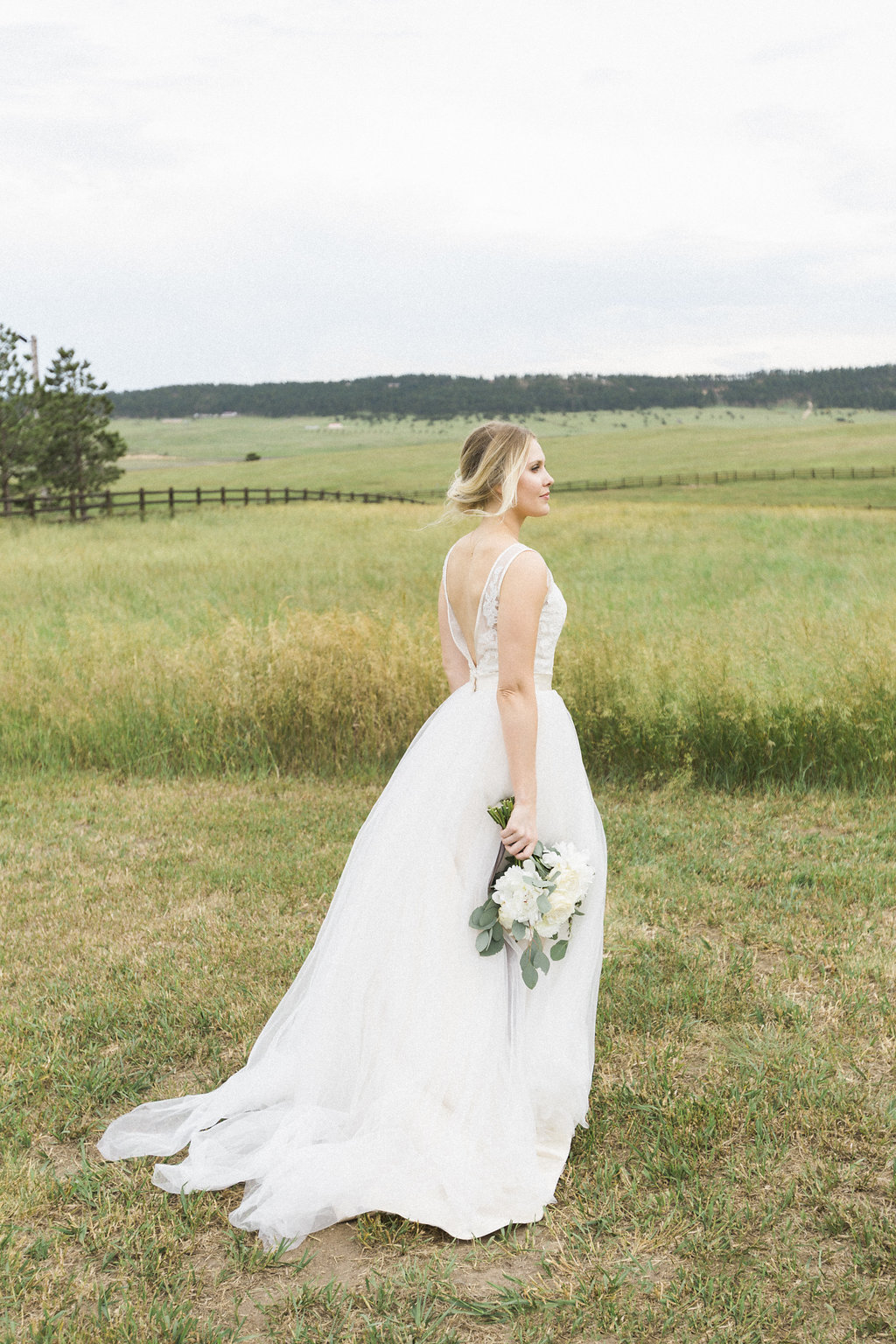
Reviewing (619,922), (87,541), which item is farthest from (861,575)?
(87,541)

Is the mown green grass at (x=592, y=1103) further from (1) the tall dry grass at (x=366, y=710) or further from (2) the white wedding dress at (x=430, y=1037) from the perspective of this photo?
(1) the tall dry grass at (x=366, y=710)

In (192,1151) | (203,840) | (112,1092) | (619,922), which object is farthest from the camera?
(203,840)

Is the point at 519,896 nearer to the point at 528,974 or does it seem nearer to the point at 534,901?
the point at 534,901

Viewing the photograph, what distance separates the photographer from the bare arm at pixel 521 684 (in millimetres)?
3488

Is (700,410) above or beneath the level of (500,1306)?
above

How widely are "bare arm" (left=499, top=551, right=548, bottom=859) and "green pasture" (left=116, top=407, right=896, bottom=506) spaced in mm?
54668

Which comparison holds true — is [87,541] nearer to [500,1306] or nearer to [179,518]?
[179,518]

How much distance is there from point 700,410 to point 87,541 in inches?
5903

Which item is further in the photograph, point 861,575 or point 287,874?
point 861,575

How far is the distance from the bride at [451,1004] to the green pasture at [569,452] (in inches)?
2145

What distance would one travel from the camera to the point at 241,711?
9.59 m

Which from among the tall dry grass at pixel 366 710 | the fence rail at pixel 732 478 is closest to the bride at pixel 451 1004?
the tall dry grass at pixel 366 710

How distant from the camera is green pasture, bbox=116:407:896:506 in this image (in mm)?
78188

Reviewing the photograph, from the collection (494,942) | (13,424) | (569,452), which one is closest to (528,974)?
(494,942)
